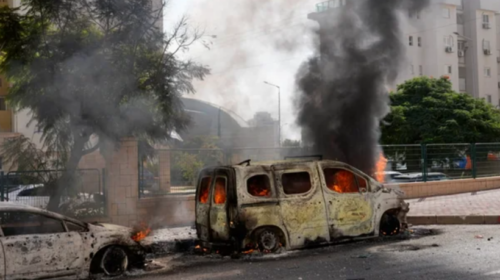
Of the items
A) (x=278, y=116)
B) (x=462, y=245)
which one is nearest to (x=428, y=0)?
(x=278, y=116)

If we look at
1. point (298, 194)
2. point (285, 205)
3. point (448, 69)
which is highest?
point (448, 69)

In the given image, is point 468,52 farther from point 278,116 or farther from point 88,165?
point 88,165

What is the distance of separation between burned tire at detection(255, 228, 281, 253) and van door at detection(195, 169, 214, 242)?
3.03 ft

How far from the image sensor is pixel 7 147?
1198 cm

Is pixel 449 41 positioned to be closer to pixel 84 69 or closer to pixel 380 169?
pixel 380 169

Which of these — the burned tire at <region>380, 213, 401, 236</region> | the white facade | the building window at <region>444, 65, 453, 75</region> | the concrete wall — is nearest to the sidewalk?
the burned tire at <region>380, 213, 401, 236</region>

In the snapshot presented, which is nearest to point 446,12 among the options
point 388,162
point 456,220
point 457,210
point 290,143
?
point 388,162

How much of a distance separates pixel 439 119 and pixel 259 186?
83.3 feet

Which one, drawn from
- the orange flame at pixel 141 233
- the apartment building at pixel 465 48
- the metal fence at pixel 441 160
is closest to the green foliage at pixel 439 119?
the metal fence at pixel 441 160

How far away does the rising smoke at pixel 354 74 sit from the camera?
47.6 feet

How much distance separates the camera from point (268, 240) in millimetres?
9398

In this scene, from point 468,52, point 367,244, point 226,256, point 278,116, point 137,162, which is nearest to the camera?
point 226,256

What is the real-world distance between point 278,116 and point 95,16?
19.6 feet

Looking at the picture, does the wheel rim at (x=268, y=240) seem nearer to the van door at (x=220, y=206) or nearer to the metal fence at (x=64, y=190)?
the van door at (x=220, y=206)
